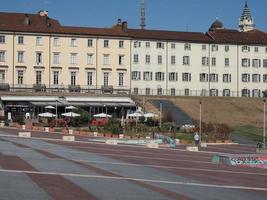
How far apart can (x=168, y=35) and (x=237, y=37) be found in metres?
13.6

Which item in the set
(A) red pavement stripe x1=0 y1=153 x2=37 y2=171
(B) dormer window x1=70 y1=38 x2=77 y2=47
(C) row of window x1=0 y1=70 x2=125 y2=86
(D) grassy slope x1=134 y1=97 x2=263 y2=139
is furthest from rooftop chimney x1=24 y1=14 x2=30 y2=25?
(A) red pavement stripe x1=0 y1=153 x2=37 y2=171

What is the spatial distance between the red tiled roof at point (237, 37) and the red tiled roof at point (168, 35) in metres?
2.20

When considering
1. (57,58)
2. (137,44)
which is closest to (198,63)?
(137,44)

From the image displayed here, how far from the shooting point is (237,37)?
109938 mm

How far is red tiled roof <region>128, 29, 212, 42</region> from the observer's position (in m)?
103

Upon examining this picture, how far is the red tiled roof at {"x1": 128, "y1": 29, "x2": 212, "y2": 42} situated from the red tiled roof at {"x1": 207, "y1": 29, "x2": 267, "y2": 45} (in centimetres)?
220

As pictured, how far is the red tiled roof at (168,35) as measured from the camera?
103438 millimetres

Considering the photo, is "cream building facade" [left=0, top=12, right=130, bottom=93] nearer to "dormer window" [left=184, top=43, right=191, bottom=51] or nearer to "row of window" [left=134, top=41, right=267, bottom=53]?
"row of window" [left=134, top=41, right=267, bottom=53]

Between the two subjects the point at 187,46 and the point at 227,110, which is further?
the point at 187,46

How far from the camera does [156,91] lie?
102938 mm

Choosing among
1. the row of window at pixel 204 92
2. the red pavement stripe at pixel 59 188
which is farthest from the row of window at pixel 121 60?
the red pavement stripe at pixel 59 188

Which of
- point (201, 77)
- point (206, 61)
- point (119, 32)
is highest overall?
point (119, 32)

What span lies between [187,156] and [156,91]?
63.1 m

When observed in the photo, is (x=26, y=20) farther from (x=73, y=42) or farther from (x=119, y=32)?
(x=119, y=32)
